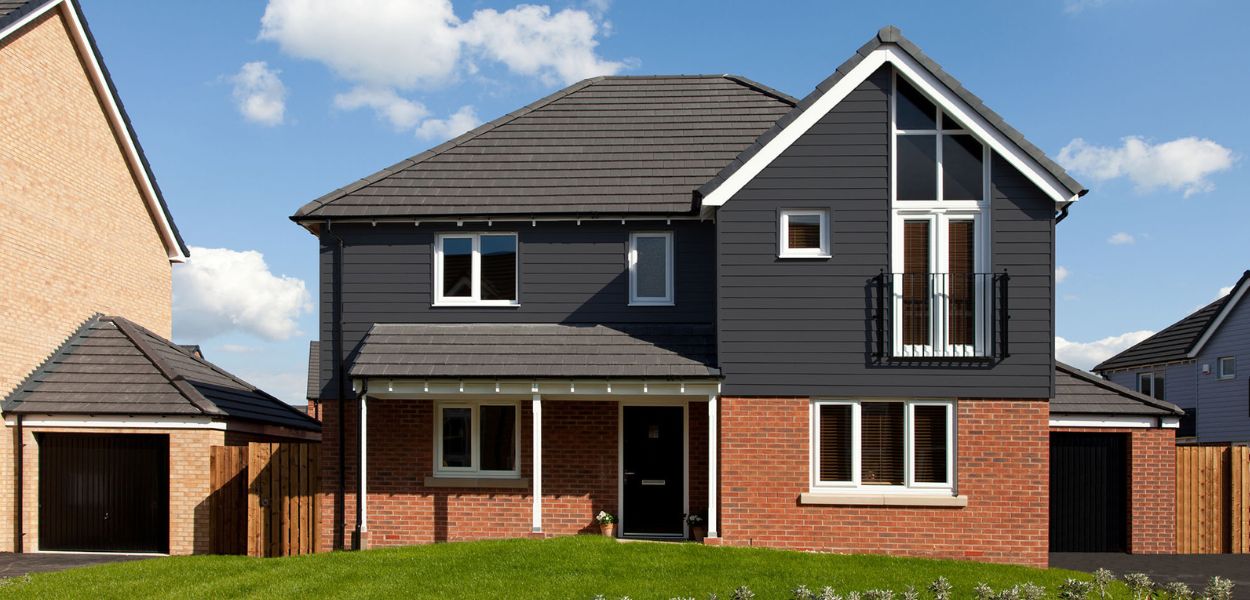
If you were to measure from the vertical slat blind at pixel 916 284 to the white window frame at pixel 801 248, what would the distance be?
1143mm

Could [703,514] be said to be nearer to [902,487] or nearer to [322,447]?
[902,487]

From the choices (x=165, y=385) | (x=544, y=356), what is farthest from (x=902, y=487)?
(x=165, y=385)

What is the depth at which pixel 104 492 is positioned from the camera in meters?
18.3

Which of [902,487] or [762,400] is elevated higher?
[762,400]

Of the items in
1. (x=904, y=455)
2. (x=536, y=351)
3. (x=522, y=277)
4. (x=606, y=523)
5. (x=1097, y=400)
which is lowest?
(x=606, y=523)

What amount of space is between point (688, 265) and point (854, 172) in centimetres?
320

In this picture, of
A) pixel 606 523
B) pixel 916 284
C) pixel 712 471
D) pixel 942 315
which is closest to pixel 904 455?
pixel 942 315

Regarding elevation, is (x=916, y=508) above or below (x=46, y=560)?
above

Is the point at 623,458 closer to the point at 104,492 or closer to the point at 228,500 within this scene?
the point at 228,500

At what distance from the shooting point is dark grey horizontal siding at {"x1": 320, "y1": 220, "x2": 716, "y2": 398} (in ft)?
58.2

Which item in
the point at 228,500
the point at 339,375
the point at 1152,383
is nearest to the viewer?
the point at 228,500

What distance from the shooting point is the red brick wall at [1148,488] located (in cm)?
1806

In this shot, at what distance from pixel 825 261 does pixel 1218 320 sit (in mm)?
18190

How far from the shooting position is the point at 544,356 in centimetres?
1662
